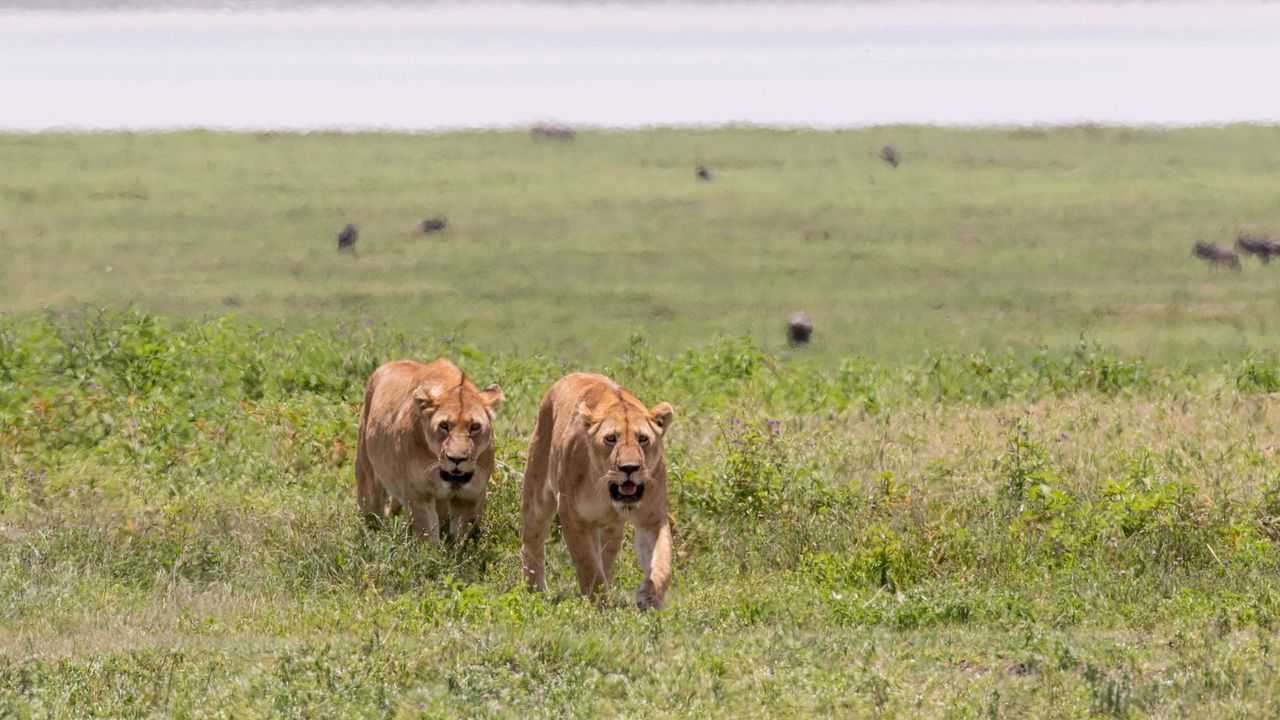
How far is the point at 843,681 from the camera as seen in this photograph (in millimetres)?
8969

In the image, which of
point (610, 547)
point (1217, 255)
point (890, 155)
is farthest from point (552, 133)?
point (610, 547)

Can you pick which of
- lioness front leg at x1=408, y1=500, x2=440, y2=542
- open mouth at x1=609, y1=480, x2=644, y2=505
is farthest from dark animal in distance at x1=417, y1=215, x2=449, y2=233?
open mouth at x1=609, y1=480, x2=644, y2=505

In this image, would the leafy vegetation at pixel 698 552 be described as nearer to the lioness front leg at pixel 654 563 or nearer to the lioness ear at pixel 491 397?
the lioness front leg at pixel 654 563

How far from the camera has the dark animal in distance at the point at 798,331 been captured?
97.9 feet

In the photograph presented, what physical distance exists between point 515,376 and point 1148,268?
20.2 m

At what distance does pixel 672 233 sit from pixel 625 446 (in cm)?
2889

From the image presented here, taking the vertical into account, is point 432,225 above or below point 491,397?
below

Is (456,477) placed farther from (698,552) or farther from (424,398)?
(698,552)

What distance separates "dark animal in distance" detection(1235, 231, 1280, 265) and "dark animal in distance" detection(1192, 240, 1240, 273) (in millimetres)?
757

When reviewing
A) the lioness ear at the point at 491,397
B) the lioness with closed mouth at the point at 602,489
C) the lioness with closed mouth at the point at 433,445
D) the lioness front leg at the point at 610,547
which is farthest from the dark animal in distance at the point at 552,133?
the lioness front leg at the point at 610,547

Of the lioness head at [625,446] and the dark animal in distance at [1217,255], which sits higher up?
the lioness head at [625,446]

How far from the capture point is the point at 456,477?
1253 cm

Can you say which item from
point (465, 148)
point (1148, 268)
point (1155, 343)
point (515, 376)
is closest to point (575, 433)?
point (515, 376)

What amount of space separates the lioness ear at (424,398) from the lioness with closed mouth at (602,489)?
994mm
